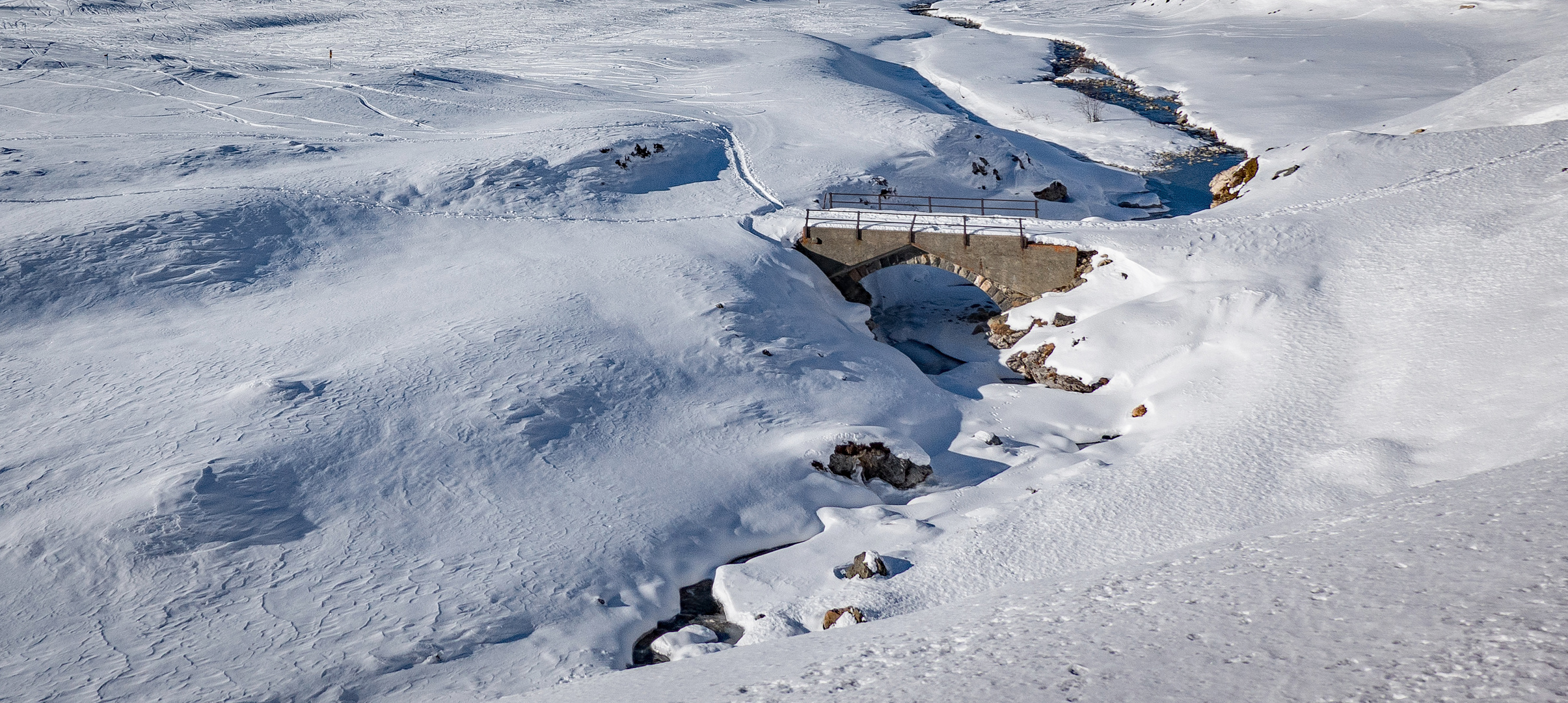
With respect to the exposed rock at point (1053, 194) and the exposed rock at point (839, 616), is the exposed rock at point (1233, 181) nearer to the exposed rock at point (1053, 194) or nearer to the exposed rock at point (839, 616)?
the exposed rock at point (1053, 194)

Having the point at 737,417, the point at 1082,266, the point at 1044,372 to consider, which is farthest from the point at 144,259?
the point at 1082,266

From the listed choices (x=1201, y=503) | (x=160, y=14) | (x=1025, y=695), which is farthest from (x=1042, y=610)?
(x=160, y=14)

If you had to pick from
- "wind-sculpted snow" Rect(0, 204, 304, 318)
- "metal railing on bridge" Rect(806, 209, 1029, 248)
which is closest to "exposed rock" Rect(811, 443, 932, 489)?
"metal railing on bridge" Rect(806, 209, 1029, 248)

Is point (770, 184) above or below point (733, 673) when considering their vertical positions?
above

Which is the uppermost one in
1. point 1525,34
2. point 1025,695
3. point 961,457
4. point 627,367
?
point 1525,34

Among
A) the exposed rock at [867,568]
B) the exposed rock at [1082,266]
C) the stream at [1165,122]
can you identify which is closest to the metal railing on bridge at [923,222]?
the exposed rock at [1082,266]

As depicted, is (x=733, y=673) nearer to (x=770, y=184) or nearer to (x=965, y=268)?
(x=965, y=268)
